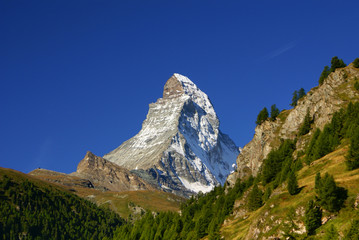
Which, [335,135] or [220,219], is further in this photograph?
[220,219]

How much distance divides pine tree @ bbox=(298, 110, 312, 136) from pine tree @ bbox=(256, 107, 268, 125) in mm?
27997

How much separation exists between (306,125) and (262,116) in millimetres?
31932

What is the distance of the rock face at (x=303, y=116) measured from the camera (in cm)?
13600

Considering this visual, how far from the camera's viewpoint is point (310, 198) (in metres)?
78.4

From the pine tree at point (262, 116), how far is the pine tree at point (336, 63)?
32.7m

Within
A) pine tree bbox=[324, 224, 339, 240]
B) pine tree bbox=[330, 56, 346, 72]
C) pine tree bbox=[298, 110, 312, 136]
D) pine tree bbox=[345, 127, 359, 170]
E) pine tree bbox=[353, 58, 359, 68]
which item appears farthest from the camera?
pine tree bbox=[330, 56, 346, 72]

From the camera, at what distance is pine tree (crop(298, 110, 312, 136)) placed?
468 ft

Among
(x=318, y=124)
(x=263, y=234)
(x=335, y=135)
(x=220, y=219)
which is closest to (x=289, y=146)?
(x=318, y=124)

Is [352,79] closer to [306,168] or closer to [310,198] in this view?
[306,168]

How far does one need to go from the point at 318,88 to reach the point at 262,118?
28.7 m

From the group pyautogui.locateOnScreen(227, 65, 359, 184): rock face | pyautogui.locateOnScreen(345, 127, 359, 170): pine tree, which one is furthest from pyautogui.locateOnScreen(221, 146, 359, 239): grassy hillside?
pyautogui.locateOnScreen(227, 65, 359, 184): rock face

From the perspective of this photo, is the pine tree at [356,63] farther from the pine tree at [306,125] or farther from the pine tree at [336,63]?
the pine tree at [306,125]

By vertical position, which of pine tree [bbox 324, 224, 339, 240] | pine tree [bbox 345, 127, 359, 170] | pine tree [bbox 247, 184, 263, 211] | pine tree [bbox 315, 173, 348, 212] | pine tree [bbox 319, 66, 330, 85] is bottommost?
pine tree [bbox 324, 224, 339, 240]

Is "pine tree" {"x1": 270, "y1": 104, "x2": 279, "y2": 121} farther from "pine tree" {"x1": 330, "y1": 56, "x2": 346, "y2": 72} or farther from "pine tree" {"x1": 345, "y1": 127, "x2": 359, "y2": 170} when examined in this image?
"pine tree" {"x1": 345, "y1": 127, "x2": 359, "y2": 170}
